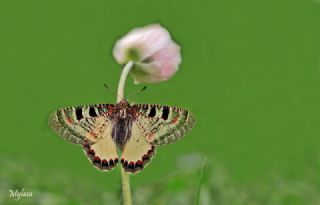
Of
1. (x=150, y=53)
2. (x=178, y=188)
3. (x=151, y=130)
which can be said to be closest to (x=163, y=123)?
(x=151, y=130)

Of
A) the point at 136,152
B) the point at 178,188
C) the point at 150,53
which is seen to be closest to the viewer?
the point at 136,152

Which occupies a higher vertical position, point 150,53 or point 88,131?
point 150,53

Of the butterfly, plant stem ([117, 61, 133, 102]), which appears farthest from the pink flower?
the butterfly

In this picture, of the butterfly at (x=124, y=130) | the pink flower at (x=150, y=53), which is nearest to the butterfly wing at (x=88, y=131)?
the butterfly at (x=124, y=130)

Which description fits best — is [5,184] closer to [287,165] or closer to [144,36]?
[144,36]

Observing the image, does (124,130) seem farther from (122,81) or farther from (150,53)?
(150,53)

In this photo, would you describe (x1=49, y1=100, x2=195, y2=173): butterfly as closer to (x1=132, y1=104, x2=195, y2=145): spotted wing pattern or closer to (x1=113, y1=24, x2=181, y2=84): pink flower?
(x1=132, y1=104, x2=195, y2=145): spotted wing pattern

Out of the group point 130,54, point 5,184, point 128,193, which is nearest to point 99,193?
point 5,184

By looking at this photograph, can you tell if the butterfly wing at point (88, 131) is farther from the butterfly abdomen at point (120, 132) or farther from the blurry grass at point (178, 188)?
the blurry grass at point (178, 188)
